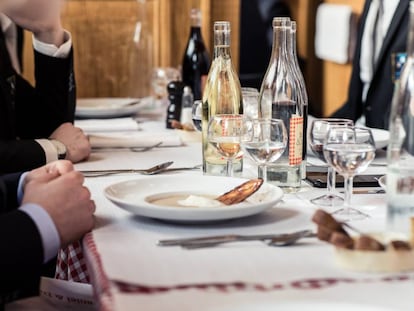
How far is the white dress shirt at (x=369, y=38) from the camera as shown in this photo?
11.0ft

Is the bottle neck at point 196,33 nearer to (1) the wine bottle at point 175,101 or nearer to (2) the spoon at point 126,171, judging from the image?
(1) the wine bottle at point 175,101

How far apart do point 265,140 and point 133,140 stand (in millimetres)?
732

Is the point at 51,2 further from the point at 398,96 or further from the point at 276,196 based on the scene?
the point at 398,96

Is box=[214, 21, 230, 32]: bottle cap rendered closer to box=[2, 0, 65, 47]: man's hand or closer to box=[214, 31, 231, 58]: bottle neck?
box=[214, 31, 231, 58]: bottle neck

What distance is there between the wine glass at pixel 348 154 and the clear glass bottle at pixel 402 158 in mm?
152

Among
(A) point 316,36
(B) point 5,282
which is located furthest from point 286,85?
(A) point 316,36

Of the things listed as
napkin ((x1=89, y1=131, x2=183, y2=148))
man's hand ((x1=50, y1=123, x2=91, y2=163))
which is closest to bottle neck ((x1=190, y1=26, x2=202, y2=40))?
napkin ((x1=89, y1=131, x2=183, y2=148))

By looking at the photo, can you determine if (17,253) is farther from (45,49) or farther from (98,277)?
(45,49)

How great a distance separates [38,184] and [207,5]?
2571mm

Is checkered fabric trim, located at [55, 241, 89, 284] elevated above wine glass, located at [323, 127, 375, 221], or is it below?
below

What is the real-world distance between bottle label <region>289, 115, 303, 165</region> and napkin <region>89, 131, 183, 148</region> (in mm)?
616

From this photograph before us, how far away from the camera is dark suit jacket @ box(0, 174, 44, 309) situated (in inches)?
43.1

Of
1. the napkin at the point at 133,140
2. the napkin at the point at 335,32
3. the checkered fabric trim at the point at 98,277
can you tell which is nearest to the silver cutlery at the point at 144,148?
the napkin at the point at 133,140

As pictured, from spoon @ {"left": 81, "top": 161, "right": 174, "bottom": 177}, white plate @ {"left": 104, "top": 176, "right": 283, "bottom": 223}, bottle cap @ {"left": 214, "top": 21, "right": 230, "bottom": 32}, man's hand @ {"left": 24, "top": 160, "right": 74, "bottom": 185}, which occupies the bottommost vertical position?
spoon @ {"left": 81, "top": 161, "right": 174, "bottom": 177}
